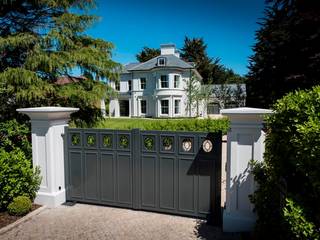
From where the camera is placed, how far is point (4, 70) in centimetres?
647

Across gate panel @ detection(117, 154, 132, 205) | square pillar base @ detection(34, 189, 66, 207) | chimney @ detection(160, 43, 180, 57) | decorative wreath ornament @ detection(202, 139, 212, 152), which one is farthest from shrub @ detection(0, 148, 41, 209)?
chimney @ detection(160, 43, 180, 57)

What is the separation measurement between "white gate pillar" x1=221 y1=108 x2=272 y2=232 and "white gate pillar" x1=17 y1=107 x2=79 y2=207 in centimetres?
323

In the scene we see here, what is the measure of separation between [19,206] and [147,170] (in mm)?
2394

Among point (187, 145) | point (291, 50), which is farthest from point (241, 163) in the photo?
point (291, 50)

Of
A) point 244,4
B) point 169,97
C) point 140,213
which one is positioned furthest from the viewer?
point 169,97

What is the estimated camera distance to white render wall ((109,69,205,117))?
32.2 m

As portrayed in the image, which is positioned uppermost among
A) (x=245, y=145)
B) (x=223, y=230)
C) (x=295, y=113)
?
(x=295, y=113)

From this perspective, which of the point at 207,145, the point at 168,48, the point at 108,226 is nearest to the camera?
the point at 108,226

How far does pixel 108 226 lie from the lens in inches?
172

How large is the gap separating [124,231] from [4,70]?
504cm

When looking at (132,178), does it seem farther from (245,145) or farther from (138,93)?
(138,93)

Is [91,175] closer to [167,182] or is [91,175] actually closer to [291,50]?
[167,182]

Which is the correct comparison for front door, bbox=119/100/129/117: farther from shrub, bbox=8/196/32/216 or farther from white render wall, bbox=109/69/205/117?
shrub, bbox=8/196/32/216

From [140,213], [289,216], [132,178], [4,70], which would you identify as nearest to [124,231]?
[140,213]
